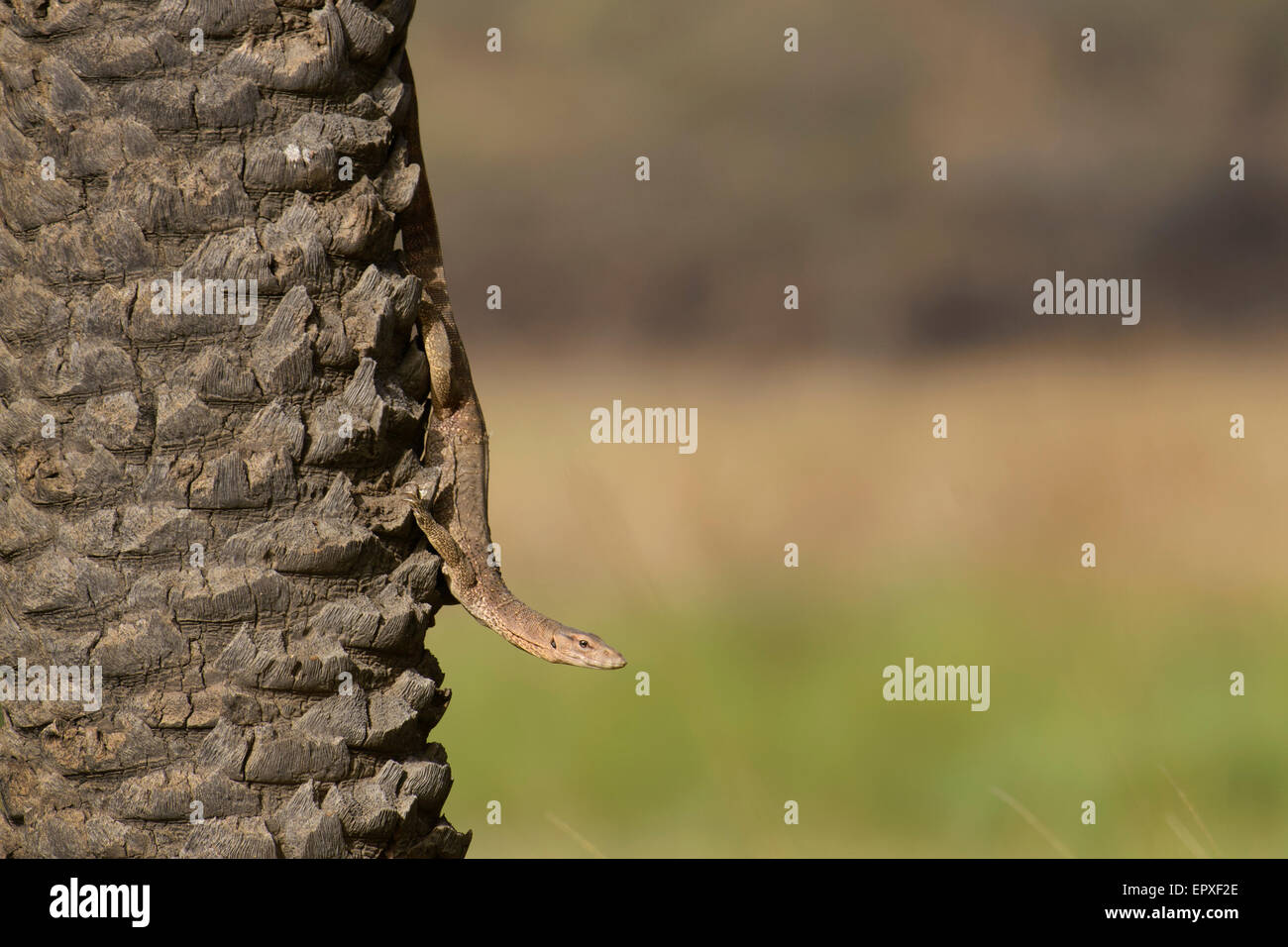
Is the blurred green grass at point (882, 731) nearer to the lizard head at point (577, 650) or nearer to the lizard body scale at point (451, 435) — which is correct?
the lizard head at point (577, 650)

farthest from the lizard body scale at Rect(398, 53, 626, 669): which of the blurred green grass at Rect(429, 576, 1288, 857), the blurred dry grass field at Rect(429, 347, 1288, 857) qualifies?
the blurred green grass at Rect(429, 576, 1288, 857)

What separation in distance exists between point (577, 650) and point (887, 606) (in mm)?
3585

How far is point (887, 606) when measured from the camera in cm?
573

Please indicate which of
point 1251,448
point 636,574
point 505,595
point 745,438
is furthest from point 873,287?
point 505,595

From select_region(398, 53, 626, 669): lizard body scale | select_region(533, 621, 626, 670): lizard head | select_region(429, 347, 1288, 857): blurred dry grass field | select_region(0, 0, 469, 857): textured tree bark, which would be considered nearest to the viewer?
select_region(0, 0, 469, 857): textured tree bark

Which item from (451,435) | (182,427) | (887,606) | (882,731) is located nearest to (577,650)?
(451,435)

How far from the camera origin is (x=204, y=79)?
1.51 m

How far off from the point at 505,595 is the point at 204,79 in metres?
1.04

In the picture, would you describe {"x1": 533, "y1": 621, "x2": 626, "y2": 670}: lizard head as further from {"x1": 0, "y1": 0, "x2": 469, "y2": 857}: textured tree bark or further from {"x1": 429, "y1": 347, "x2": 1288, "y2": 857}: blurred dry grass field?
{"x1": 0, "y1": 0, "x2": 469, "y2": 857}: textured tree bark

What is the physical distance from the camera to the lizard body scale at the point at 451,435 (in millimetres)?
1881

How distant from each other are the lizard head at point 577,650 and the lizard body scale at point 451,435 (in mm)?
190

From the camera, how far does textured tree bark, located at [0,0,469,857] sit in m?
1.50

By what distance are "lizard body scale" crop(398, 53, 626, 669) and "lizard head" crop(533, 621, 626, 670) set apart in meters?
0.19

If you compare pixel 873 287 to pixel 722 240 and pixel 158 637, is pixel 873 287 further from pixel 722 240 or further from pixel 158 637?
pixel 158 637
